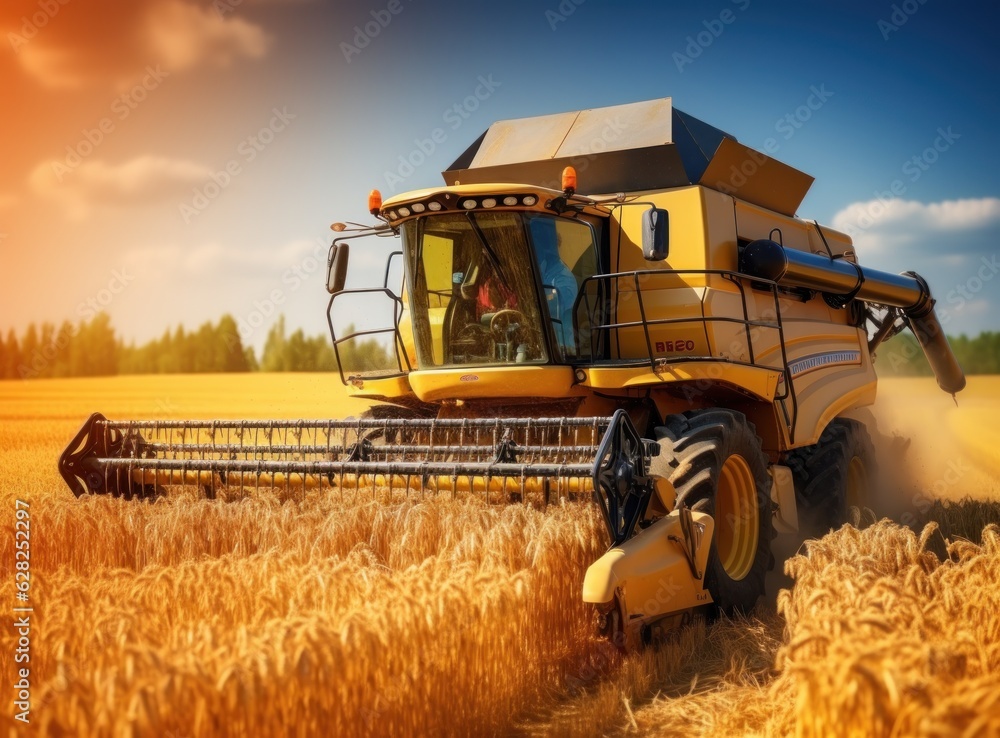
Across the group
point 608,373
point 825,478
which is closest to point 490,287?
point 608,373

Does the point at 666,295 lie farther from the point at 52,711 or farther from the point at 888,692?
the point at 52,711

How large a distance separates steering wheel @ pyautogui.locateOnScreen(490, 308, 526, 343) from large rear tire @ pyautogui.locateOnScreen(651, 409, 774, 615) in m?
1.04

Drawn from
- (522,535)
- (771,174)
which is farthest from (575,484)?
(771,174)

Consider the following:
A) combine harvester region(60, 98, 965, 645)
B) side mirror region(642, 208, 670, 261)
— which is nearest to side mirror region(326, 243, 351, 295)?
combine harvester region(60, 98, 965, 645)

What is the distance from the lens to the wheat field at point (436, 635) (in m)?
2.18

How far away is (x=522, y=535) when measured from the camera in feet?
12.9

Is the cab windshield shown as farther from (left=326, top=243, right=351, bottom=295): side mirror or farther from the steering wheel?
(left=326, top=243, right=351, bottom=295): side mirror

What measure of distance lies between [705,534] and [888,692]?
2.24 meters

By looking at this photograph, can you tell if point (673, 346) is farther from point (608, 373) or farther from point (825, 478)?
point (825, 478)

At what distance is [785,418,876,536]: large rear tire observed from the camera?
6.50 metres

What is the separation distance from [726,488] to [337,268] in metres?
2.73

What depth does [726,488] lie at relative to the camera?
5.26m

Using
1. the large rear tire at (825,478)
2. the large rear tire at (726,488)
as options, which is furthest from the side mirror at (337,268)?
the large rear tire at (825,478)

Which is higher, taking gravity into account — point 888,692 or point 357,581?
point 357,581
